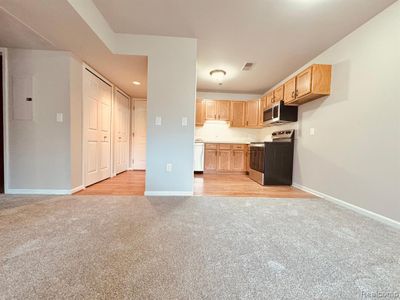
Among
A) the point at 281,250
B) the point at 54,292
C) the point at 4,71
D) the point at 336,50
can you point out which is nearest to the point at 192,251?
the point at 281,250

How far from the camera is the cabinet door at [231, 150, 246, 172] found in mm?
5191

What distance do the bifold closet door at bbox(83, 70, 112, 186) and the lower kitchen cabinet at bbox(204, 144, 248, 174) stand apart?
2.47 m

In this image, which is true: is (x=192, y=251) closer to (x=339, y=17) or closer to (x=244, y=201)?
(x=244, y=201)

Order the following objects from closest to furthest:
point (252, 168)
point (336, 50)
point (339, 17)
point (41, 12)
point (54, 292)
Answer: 1. point (54, 292)
2. point (41, 12)
3. point (339, 17)
4. point (336, 50)
5. point (252, 168)

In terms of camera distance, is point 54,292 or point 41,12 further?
point 41,12

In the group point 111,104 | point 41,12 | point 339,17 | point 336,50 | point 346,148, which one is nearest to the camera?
point 41,12

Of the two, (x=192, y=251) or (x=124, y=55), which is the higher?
(x=124, y=55)

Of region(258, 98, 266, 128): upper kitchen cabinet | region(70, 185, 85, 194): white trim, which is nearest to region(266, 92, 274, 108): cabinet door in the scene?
region(258, 98, 266, 128): upper kitchen cabinet

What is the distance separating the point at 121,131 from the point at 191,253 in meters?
4.10

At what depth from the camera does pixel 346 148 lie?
8.39 feet

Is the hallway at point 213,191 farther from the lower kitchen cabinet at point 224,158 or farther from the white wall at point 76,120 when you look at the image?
the lower kitchen cabinet at point 224,158

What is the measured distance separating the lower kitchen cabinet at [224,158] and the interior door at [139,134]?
1.87 m

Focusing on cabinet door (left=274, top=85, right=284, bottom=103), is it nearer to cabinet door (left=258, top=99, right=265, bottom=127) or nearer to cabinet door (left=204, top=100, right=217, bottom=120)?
cabinet door (left=258, top=99, right=265, bottom=127)

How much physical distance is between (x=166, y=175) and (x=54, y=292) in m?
1.96
